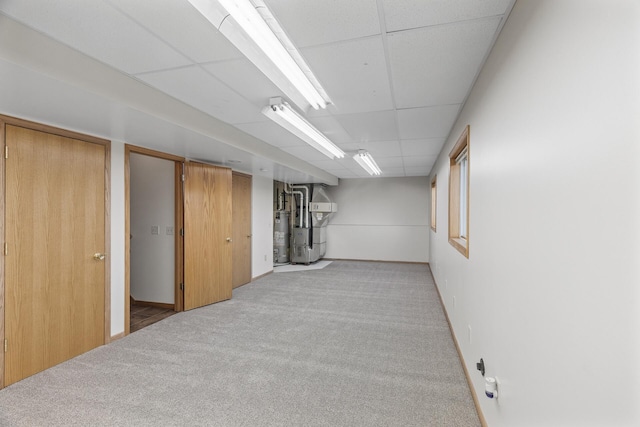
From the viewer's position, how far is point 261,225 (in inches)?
240

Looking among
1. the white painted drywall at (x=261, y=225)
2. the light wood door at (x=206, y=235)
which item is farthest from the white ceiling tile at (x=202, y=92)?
the white painted drywall at (x=261, y=225)

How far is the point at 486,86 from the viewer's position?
A: 1.82 m

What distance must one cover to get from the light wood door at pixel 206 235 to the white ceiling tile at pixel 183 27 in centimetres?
256

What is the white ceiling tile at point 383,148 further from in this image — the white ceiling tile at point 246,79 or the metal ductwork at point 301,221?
the metal ductwork at point 301,221

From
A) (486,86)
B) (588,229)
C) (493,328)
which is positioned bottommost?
(493,328)

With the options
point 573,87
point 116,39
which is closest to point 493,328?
point 573,87

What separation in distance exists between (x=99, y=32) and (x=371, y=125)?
2246 millimetres

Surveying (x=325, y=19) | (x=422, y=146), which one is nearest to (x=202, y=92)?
(x=325, y=19)

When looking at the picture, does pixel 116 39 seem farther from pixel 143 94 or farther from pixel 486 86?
pixel 486 86

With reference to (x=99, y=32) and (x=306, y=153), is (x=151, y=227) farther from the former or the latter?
(x=99, y=32)

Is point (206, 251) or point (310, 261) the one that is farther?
point (310, 261)

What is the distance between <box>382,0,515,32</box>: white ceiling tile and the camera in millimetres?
1316

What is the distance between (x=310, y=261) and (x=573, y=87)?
6900mm

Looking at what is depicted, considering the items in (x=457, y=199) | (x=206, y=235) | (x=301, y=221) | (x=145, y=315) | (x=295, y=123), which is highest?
(x=295, y=123)
